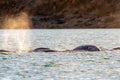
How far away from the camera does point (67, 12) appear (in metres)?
180

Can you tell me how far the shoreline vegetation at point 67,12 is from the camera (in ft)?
557

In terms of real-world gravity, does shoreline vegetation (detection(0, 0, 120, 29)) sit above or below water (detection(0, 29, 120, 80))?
above

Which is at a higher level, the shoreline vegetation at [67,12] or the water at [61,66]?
the shoreline vegetation at [67,12]

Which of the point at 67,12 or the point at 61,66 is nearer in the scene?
the point at 61,66

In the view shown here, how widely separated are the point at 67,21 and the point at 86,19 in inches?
232

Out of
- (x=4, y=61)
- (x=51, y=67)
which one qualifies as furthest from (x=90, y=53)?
(x=51, y=67)

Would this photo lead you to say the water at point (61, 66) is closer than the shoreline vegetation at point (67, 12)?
Yes

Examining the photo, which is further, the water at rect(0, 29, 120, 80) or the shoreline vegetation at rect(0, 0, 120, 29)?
the shoreline vegetation at rect(0, 0, 120, 29)

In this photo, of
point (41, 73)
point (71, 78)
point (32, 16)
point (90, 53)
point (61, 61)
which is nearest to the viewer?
point (71, 78)

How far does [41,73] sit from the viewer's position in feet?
120

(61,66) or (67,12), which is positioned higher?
(67,12)

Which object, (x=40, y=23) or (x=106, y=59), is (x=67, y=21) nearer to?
(x=40, y=23)

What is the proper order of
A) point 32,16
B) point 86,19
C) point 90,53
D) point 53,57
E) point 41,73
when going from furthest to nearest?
point 32,16 < point 86,19 < point 90,53 < point 53,57 < point 41,73

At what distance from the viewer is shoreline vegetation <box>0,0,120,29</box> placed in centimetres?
16977
